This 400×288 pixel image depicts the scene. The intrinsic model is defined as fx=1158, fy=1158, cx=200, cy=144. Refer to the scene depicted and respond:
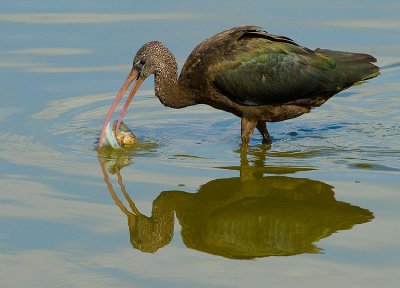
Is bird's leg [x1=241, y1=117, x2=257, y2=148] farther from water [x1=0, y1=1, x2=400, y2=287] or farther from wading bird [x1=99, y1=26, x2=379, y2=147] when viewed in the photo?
water [x1=0, y1=1, x2=400, y2=287]

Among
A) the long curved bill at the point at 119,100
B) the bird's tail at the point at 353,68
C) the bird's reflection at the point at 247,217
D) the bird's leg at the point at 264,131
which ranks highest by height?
the bird's tail at the point at 353,68

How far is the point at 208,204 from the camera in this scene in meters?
9.35

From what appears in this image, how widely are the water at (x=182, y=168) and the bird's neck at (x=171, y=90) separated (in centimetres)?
34

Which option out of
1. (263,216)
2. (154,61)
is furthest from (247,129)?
(263,216)

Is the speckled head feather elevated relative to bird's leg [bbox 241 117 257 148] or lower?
elevated

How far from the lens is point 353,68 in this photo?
11.6 m

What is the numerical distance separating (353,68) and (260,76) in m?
0.96

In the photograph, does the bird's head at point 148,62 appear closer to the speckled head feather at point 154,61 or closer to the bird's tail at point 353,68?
the speckled head feather at point 154,61

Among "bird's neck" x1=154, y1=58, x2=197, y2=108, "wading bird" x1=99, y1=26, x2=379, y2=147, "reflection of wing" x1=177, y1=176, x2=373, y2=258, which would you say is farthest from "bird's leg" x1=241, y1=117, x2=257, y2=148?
"reflection of wing" x1=177, y1=176, x2=373, y2=258

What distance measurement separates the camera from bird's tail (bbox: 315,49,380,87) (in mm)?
11516

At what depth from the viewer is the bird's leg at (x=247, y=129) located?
11.4 metres

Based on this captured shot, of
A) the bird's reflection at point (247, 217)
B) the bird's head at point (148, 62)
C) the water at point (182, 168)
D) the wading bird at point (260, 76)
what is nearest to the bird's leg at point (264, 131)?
the wading bird at point (260, 76)

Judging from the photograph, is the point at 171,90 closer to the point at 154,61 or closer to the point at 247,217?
the point at 154,61

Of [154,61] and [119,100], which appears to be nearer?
[154,61]
